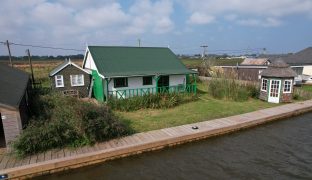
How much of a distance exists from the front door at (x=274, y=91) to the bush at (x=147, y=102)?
23.5 ft

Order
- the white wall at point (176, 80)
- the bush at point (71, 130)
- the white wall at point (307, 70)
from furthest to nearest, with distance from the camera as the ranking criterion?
1. the white wall at point (307, 70)
2. the white wall at point (176, 80)
3. the bush at point (71, 130)

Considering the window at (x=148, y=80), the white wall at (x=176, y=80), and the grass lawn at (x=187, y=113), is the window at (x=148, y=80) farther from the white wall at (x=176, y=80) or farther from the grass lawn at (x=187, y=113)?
the grass lawn at (x=187, y=113)

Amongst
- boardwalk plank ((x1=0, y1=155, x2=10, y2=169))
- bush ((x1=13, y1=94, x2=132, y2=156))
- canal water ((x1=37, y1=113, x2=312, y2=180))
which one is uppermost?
bush ((x1=13, y1=94, x2=132, y2=156))

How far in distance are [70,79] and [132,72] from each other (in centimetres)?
516

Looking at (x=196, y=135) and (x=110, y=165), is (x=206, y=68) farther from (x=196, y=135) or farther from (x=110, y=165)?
(x=110, y=165)

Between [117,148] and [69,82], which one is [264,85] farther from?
[69,82]

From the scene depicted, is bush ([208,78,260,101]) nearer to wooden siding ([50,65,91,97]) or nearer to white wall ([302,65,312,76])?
wooden siding ([50,65,91,97])

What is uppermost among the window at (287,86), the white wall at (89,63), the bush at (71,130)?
the white wall at (89,63)

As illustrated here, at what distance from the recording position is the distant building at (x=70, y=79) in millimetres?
17594

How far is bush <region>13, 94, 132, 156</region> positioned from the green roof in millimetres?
6536

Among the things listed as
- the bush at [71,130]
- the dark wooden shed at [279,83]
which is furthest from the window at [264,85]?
the bush at [71,130]

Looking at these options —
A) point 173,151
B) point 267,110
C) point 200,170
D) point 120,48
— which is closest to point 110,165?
point 173,151

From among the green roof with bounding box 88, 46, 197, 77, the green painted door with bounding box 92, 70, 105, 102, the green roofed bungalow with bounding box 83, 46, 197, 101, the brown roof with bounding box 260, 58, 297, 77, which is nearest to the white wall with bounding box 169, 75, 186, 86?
the green roofed bungalow with bounding box 83, 46, 197, 101

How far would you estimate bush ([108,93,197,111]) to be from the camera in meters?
14.7
